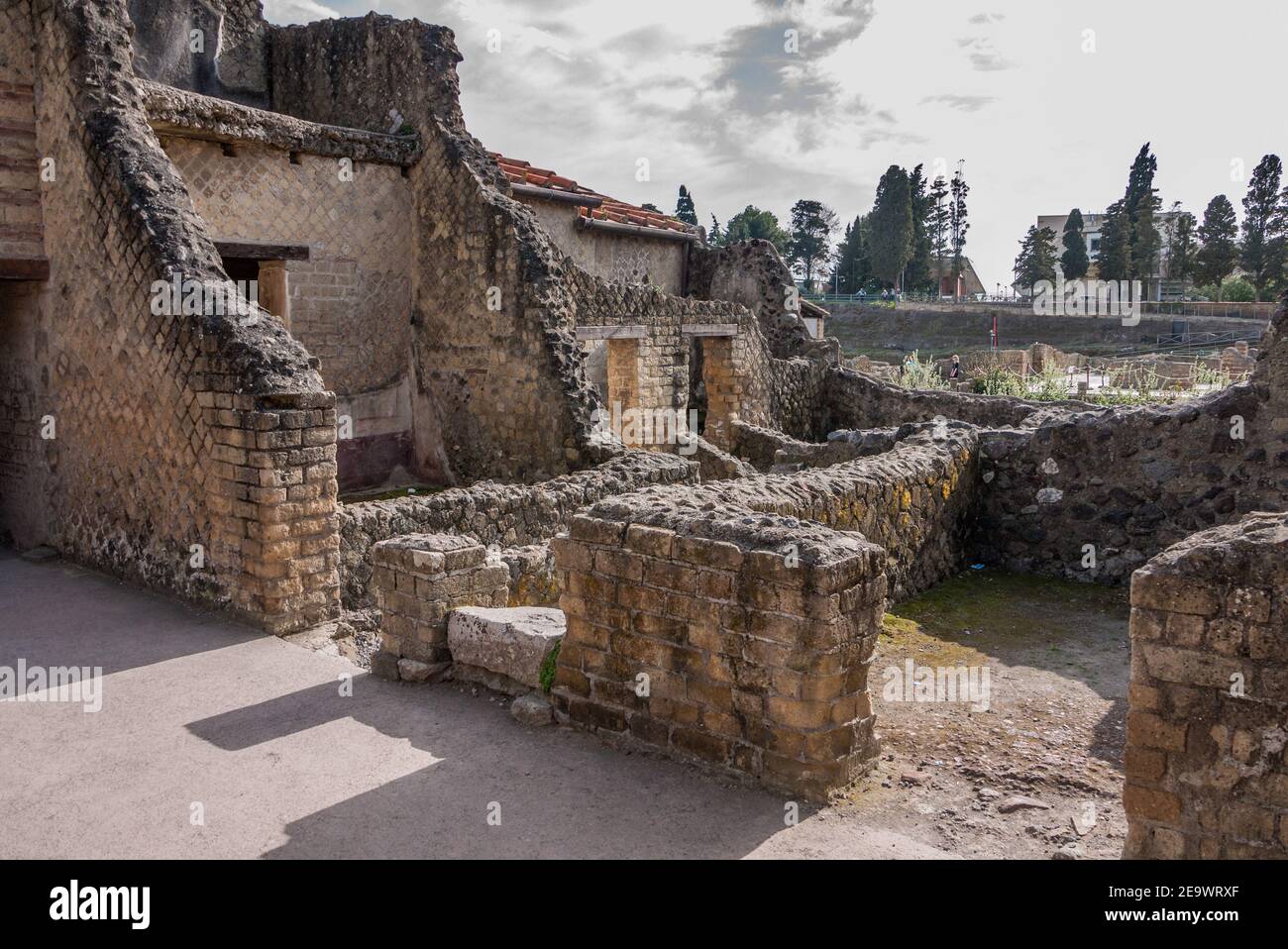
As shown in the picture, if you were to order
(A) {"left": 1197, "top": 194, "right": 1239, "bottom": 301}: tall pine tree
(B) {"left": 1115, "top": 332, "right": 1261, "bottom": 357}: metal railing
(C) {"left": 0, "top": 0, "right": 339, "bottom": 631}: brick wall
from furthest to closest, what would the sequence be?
(A) {"left": 1197, "top": 194, "right": 1239, "bottom": 301}: tall pine tree
(B) {"left": 1115, "top": 332, "right": 1261, "bottom": 357}: metal railing
(C) {"left": 0, "top": 0, "right": 339, "bottom": 631}: brick wall

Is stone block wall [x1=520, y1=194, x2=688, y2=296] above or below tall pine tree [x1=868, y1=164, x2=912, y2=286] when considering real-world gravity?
below

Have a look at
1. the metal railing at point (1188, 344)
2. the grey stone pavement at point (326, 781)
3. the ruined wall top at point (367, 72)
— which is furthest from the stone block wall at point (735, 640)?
the metal railing at point (1188, 344)

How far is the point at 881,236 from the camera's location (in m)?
62.9

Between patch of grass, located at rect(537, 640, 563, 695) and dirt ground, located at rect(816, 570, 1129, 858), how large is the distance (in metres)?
1.78

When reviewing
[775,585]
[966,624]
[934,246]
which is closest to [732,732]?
[775,585]

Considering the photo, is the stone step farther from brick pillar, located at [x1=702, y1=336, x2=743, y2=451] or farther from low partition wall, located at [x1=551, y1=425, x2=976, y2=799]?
brick pillar, located at [x1=702, y1=336, x2=743, y2=451]

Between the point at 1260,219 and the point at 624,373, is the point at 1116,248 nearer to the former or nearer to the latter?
the point at 1260,219

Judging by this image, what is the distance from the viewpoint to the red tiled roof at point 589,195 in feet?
55.5

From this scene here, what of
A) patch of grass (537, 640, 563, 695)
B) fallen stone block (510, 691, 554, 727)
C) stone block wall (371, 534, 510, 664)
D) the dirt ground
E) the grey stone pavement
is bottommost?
the dirt ground

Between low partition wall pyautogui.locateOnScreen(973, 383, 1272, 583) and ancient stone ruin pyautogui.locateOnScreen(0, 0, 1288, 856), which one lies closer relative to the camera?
ancient stone ruin pyautogui.locateOnScreen(0, 0, 1288, 856)

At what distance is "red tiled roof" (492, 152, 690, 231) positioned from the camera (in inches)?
666

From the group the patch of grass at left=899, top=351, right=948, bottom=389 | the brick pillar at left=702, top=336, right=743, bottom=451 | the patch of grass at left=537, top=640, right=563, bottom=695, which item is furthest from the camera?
the patch of grass at left=899, top=351, right=948, bottom=389

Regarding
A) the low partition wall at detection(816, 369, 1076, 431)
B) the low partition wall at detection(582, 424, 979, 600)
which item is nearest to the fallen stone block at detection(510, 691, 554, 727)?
the low partition wall at detection(582, 424, 979, 600)

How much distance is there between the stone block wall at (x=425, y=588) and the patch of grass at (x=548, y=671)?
2.83ft
